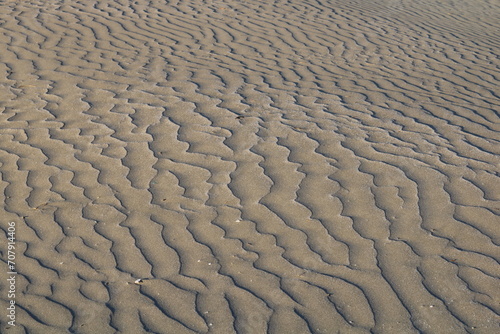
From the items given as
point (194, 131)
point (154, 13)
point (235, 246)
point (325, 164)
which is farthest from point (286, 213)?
point (154, 13)

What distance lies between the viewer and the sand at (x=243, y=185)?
3637 mm

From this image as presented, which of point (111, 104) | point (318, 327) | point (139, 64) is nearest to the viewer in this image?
point (318, 327)

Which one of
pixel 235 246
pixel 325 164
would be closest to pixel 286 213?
pixel 235 246

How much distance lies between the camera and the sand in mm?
3637

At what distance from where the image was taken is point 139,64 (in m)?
7.87

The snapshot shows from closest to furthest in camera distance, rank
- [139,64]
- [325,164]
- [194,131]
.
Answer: [325,164] → [194,131] → [139,64]

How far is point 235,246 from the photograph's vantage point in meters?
4.19

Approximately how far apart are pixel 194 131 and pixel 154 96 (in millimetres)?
1065

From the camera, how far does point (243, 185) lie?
4.94 m

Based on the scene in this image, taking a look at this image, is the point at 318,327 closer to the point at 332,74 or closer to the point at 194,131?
the point at 194,131

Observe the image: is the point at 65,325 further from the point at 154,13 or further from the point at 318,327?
the point at 154,13

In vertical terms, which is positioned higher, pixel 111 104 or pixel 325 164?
pixel 325 164

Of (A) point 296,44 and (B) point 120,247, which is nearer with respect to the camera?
(B) point 120,247

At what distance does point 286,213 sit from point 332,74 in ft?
12.1
